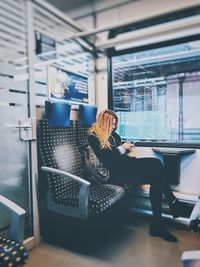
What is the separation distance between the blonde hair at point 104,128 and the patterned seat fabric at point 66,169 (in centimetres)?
27

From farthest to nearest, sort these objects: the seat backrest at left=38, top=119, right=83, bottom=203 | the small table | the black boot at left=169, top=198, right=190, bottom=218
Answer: the small table, the black boot at left=169, top=198, right=190, bottom=218, the seat backrest at left=38, top=119, right=83, bottom=203

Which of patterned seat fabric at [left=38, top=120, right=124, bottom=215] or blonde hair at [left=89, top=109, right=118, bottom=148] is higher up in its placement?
blonde hair at [left=89, top=109, right=118, bottom=148]

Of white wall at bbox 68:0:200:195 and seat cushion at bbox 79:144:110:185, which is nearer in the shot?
seat cushion at bbox 79:144:110:185

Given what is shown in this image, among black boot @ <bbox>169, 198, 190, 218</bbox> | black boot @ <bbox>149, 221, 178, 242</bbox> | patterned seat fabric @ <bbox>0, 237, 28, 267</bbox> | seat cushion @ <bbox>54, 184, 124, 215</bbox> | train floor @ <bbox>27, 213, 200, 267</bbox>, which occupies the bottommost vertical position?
train floor @ <bbox>27, 213, 200, 267</bbox>

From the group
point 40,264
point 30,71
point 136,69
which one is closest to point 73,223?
point 40,264

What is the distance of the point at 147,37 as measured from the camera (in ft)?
8.80

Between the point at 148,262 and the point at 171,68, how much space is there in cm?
205

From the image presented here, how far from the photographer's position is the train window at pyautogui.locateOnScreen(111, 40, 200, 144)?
2.68 meters

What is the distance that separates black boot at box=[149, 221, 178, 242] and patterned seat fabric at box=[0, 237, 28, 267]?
1.36 meters

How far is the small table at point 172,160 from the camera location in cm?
252

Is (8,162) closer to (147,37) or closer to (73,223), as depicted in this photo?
(73,223)

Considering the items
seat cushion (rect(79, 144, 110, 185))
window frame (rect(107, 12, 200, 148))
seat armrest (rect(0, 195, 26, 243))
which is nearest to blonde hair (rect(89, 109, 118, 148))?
seat cushion (rect(79, 144, 110, 185))

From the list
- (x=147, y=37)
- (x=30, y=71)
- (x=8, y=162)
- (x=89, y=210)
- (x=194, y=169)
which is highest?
(x=147, y=37)

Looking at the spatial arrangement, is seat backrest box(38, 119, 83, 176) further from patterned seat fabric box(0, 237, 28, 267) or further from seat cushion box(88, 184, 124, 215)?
patterned seat fabric box(0, 237, 28, 267)
